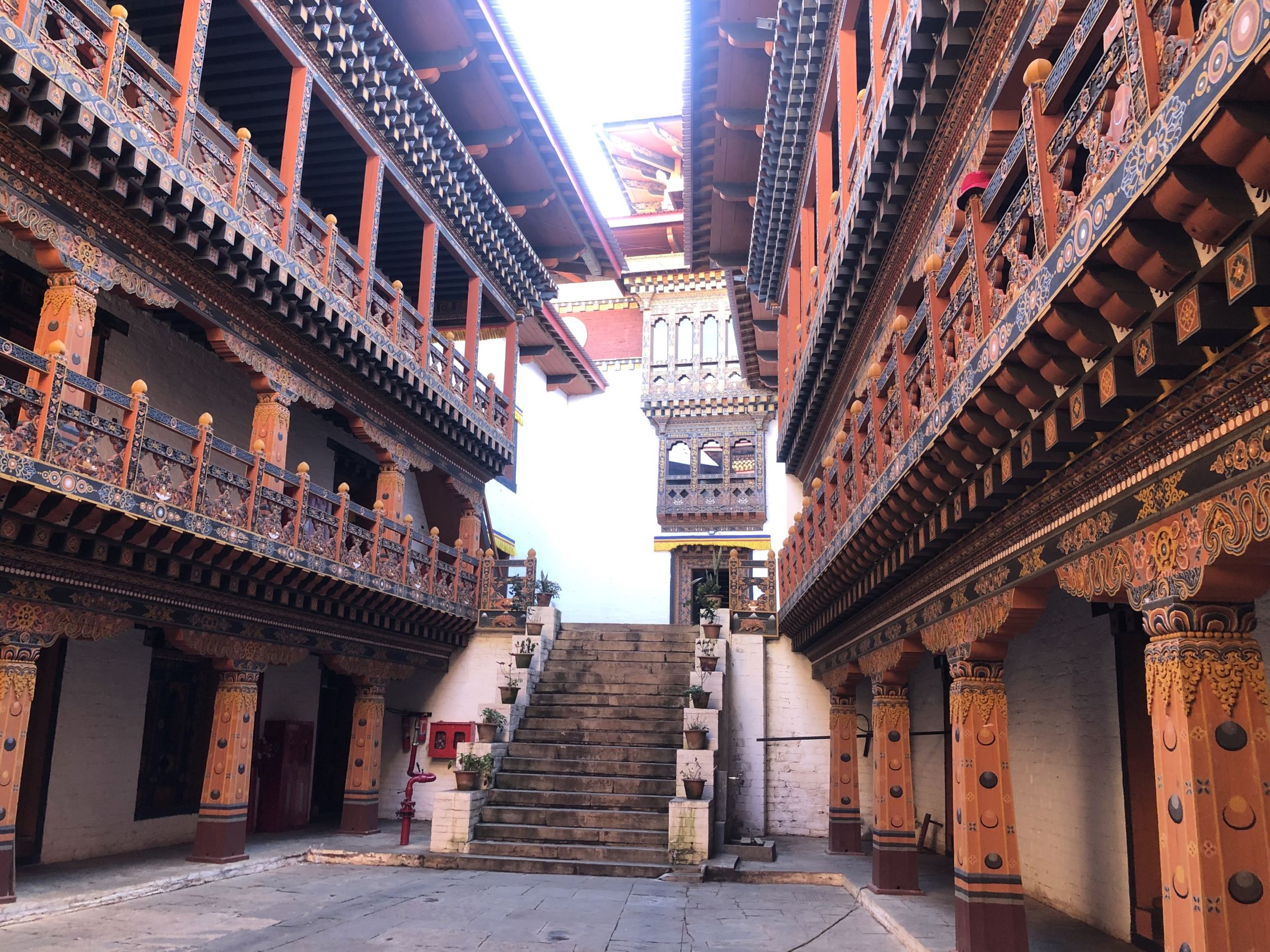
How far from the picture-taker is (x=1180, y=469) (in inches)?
144

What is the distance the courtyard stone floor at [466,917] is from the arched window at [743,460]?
14.3 meters

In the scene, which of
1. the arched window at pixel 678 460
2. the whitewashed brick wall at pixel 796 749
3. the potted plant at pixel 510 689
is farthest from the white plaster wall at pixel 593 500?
the potted plant at pixel 510 689

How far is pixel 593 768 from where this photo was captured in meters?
12.4

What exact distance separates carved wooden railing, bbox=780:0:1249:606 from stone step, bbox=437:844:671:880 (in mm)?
5273

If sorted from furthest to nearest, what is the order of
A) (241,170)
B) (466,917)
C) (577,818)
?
(577,818)
(241,170)
(466,917)

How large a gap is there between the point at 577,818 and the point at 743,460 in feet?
46.3

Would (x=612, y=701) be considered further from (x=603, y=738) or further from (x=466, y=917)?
(x=466, y=917)

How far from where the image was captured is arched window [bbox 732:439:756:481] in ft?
78.3

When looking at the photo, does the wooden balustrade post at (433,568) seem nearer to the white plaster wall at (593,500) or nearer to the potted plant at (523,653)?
the potted plant at (523,653)

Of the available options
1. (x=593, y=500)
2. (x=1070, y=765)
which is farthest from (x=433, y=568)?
(x=593, y=500)

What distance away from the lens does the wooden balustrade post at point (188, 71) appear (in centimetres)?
873

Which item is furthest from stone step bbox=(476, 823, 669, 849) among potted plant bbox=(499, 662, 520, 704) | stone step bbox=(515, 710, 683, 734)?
potted plant bbox=(499, 662, 520, 704)

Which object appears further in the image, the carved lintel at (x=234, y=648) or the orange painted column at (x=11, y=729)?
the carved lintel at (x=234, y=648)

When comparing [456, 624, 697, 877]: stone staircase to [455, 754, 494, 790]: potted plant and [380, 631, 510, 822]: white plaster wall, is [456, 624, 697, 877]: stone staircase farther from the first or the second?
[380, 631, 510, 822]: white plaster wall
